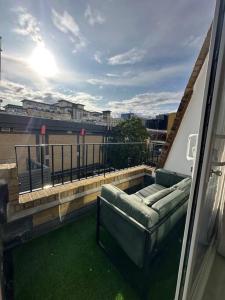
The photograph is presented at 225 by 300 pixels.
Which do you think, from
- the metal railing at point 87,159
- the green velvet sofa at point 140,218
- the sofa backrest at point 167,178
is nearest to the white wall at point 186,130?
the sofa backrest at point 167,178

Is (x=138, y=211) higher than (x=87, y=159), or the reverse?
(x=138, y=211)

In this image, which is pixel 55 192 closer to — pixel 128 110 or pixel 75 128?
pixel 75 128

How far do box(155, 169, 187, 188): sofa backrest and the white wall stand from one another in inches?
28.6

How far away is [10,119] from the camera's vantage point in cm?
744

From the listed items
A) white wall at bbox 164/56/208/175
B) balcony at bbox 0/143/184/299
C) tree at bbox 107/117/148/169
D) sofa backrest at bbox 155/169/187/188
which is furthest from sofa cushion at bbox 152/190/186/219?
tree at bbox 107/117/148/169

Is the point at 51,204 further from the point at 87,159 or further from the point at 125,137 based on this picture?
the point at 125,137

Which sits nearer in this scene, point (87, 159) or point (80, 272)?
point (80, 272)

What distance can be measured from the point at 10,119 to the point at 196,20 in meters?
8.45

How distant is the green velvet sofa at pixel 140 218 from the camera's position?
1214 mm

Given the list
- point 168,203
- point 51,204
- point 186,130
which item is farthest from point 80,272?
point 186,130

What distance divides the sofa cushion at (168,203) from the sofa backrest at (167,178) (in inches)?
49.1

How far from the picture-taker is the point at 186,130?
3.48 metres

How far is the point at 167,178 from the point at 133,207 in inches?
74.9

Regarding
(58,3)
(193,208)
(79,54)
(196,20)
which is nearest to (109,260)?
(193,208)
